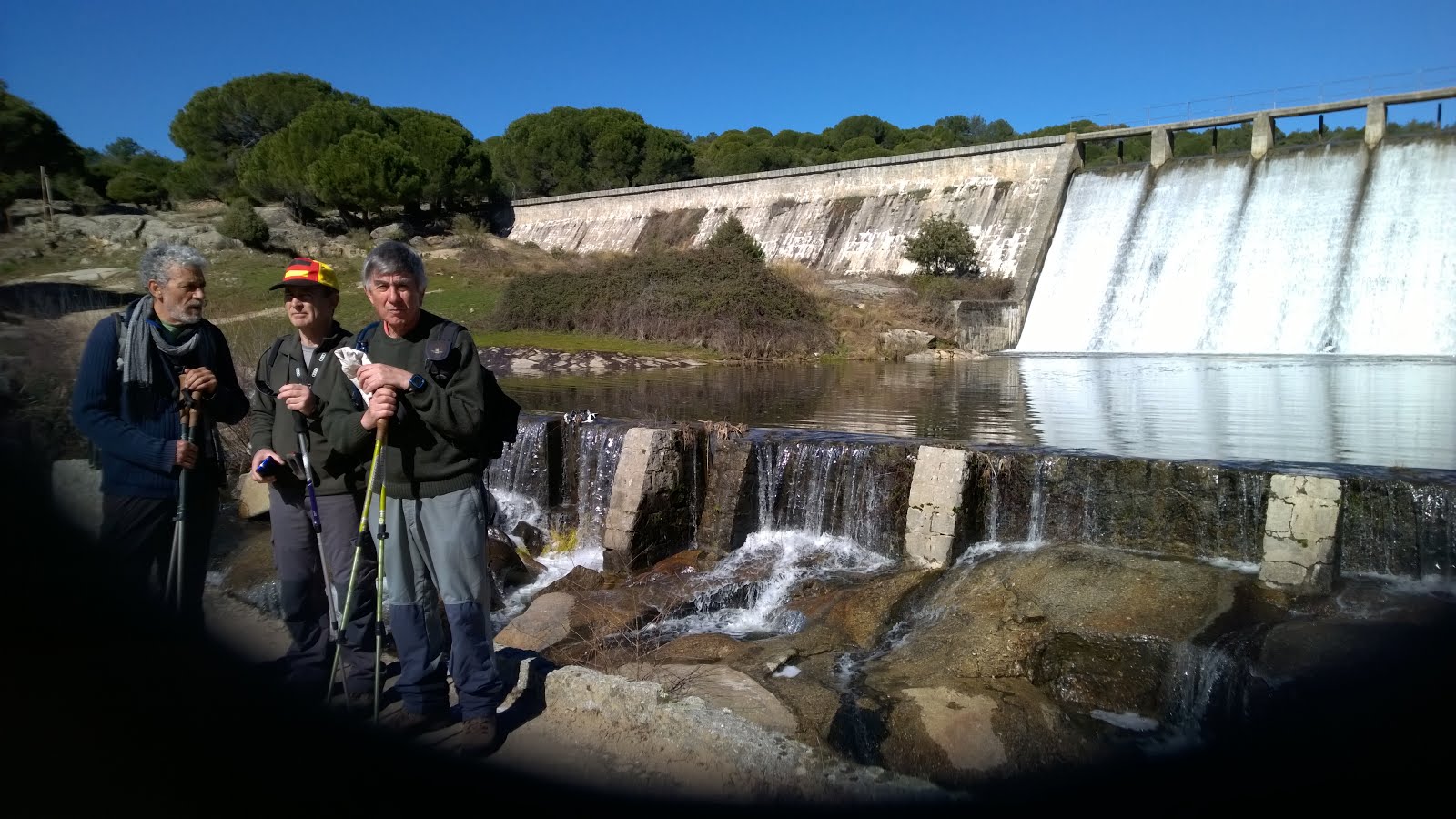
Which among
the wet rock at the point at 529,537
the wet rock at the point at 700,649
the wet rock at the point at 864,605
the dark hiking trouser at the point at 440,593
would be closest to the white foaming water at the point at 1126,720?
the wet rock at the point at 864,605

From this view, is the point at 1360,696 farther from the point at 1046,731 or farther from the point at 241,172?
the point at 241,172

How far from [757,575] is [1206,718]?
4.19m

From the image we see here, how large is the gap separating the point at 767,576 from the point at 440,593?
5051 mm

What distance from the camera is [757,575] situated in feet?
28.4

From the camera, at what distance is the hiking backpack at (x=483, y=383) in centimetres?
356

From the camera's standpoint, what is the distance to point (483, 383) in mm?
3646

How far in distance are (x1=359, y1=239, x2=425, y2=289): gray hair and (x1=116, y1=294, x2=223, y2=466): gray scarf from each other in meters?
0.92

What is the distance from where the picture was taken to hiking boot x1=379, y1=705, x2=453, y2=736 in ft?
12.4

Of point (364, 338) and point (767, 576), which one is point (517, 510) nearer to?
point (767, 576)

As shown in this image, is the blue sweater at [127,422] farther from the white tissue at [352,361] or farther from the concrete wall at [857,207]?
the concrete wall at [857,207]

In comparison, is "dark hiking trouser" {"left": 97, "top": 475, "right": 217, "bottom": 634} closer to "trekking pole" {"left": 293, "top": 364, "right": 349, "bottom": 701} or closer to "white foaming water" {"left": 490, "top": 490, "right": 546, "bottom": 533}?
"trekking pole" {"left": 293, "top": 364, "right": 349, "bottom": 701}

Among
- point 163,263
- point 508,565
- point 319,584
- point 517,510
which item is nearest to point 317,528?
point 319,584

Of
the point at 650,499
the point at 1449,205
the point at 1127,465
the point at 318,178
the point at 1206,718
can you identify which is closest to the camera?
the point at 1206,718

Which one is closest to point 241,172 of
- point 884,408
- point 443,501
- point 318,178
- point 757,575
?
point 318,178
